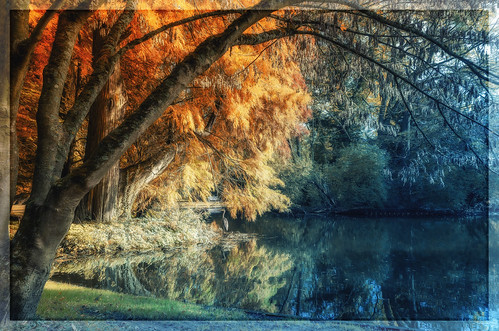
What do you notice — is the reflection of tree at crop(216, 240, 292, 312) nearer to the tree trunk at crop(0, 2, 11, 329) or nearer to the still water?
the still water

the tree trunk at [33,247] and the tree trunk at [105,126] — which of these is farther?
the tree trunk at [105,126]

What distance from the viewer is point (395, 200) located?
23.3 meters

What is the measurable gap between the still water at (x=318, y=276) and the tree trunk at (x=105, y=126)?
4.74ft

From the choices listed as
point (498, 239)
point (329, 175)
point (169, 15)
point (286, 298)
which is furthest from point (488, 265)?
point (329, 175)

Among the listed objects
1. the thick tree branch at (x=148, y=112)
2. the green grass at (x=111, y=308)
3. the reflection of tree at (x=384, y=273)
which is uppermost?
the thick tree branch at (x=148, y=112)

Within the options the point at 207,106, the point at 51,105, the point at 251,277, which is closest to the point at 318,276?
the point at 251,277

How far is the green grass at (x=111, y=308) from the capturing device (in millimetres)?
3955

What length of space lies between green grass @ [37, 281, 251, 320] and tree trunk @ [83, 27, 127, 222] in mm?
3637

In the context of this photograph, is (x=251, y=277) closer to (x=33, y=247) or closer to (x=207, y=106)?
(x=207, y=106)

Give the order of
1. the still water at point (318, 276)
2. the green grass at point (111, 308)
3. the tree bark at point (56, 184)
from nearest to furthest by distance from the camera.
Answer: the tree bark at point (56, 184)
the green grass at point (111, 308)
the still water at point (318, 276)

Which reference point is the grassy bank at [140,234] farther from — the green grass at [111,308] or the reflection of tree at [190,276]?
the green grass at [111,308]

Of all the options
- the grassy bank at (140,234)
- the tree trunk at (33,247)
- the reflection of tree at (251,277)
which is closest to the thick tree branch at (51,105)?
the tree trunk at (33,247)

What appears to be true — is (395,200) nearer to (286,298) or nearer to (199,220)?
(199,220)

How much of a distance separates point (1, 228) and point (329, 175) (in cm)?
2115
